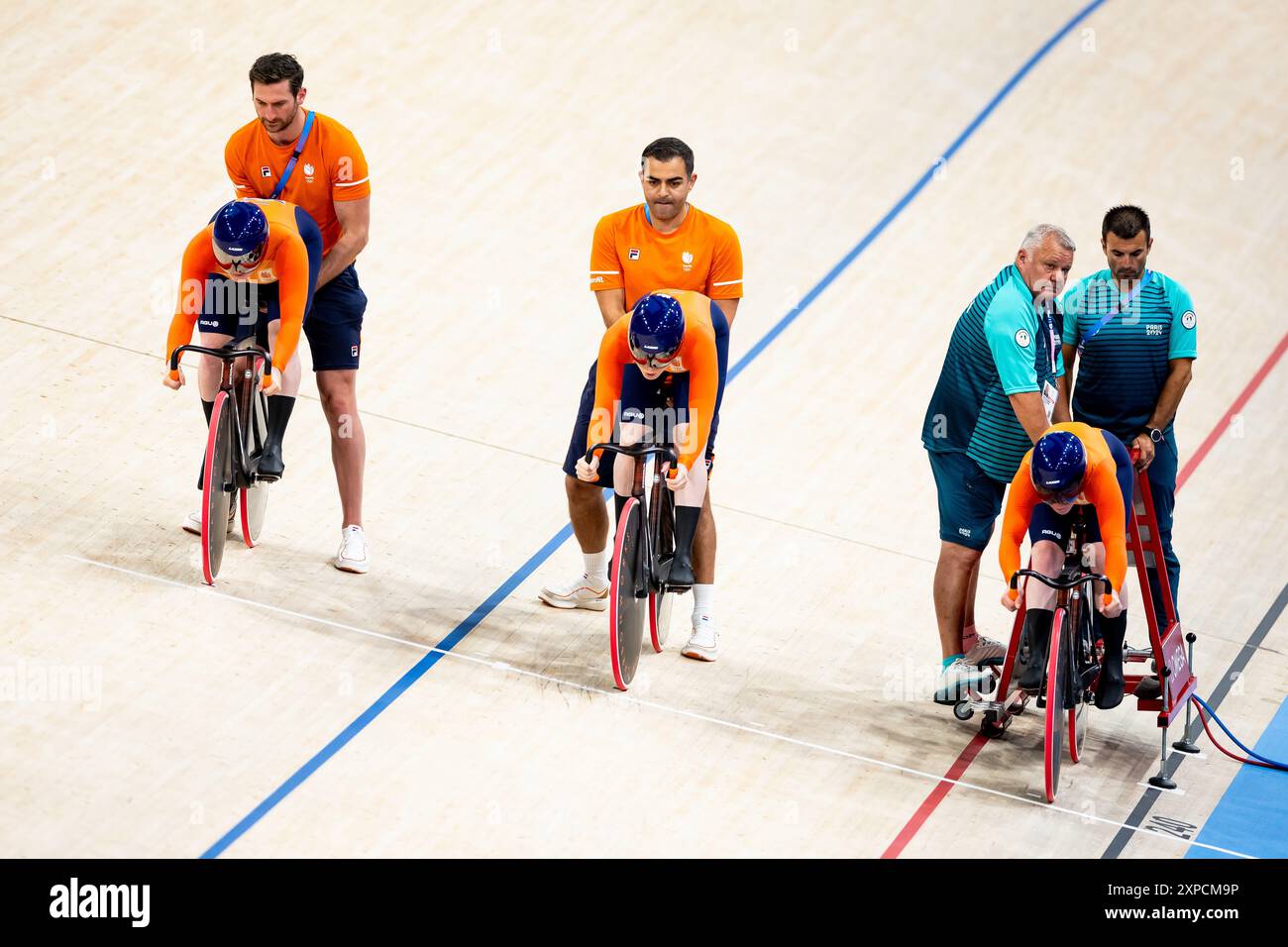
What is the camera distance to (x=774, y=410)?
23.7 feet

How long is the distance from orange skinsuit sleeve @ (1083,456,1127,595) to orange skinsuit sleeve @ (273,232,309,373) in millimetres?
2367

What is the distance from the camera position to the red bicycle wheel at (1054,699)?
4.85 m

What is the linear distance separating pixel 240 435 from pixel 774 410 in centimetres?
238

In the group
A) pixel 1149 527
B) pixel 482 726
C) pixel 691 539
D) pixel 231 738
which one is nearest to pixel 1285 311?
pixel 1149 527

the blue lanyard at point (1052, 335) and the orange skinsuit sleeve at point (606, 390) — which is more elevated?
the blue lanyard at point (1052, 335)

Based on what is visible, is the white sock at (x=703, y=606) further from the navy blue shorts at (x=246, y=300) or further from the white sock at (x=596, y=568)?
the navy blue shorts at (x=246, y=300)

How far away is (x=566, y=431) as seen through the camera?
6977mm

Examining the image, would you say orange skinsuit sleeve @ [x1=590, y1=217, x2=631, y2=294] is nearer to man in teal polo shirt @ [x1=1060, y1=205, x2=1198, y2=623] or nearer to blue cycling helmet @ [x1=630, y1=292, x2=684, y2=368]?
blue cycling helmet @ [x1=630, y1=292, x2=684, y2=368]

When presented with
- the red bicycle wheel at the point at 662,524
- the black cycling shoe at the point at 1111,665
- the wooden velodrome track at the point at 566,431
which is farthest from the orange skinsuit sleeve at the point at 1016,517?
the red bicycle wheel at the point at 662,524

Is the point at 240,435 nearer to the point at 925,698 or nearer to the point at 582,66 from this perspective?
the point at 925,698

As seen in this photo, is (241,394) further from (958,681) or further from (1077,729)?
(1077,729)

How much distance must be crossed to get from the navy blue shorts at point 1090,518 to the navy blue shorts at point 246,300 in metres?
2.28

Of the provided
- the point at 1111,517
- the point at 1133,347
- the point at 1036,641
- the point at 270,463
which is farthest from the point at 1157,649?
the point at 270,463

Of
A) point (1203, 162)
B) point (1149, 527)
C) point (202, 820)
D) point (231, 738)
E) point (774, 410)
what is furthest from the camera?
point (1203, 162)
